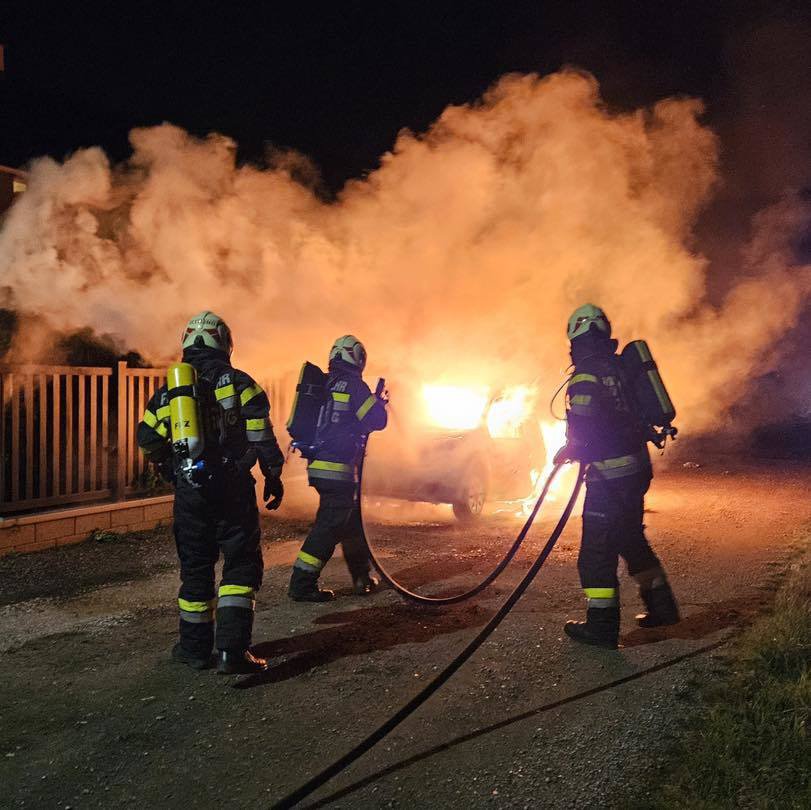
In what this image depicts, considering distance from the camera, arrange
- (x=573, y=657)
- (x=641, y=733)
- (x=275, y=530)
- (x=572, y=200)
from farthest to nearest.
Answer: (x=572, y=200), (x=275, y=530), (x=573, y=657), (x=641, y=733)

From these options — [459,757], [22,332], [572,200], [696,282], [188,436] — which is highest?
[572,200]

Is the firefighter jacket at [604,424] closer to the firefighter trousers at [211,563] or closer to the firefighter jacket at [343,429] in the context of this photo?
the firefighter jacket at [343,429]

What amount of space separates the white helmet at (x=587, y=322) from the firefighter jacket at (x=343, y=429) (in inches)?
60.0

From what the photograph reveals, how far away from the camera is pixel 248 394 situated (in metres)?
4.18

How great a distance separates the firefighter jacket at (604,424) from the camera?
184 inches

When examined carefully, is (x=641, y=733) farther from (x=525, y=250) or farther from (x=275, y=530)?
(x=525, y=250)

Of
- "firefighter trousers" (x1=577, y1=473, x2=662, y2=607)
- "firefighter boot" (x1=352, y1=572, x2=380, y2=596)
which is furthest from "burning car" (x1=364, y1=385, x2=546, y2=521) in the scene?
"firefighter trousers" (x1=577, y1=473, x2=662, y2=607)

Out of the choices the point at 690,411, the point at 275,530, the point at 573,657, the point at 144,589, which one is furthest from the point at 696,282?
the point at 144,589

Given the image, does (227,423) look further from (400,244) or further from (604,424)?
(400,244)

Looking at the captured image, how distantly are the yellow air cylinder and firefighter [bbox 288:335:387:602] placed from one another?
1545 mm

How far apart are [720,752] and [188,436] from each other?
2.96 meters

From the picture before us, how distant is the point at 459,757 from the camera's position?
3.12m

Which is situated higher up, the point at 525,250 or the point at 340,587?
the point at 525,250

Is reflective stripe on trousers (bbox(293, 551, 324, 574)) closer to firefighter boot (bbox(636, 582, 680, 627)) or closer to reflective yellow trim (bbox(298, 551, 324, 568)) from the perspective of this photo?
reflective yellow trim (bbox(298, 551, 324, 568))
